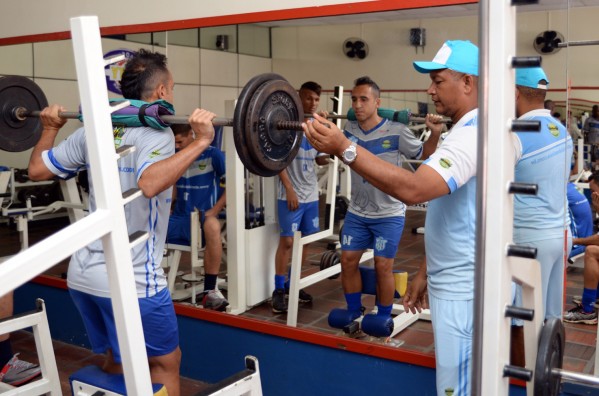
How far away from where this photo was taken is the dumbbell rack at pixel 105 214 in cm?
118

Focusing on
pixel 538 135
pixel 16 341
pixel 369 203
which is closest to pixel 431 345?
pixel 369 203

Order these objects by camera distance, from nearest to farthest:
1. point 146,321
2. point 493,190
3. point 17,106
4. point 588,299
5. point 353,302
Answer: point 493,190 → point 146,321 → point 17,106 → point 353,302 → point 588,299

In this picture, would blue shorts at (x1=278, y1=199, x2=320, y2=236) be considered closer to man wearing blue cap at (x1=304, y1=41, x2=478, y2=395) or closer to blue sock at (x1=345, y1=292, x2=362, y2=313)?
blue sock at (x1=345, y1=292, x2=362, y2=313)

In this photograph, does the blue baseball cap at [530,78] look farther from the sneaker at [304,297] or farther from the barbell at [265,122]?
the sneaker at [304,297]

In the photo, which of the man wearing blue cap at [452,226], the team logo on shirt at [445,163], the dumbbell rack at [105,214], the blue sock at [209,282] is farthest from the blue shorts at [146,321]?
the blue sock at [209,282]

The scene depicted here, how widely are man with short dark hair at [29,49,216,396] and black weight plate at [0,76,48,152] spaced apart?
0.90 m

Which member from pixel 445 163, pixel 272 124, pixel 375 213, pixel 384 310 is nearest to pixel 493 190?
pixel 445 163

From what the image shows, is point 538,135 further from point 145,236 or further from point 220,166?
point 220,166

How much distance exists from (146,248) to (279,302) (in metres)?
2.07

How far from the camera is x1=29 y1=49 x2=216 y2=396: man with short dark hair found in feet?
6.19

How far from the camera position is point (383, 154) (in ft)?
11.4

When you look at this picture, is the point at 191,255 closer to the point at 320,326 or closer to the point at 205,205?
the point at 205,205

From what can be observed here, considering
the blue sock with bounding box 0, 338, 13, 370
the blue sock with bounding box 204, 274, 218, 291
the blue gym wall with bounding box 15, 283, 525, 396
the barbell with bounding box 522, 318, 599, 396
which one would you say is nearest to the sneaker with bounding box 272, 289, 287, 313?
the blue sock with bounding box 204, 274, 218, 291

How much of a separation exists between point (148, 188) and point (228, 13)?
4.87 ft
